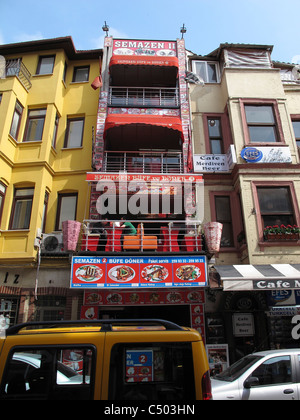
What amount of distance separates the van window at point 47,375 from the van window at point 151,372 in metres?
0.29

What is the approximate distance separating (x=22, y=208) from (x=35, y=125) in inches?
156

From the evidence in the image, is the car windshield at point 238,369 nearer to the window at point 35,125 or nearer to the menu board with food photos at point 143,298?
the menu board with food photos at point 143,298

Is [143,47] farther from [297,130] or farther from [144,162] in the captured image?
[297,130]

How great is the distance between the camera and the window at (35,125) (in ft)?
42.2

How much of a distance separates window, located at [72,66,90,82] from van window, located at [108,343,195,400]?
1456 cm

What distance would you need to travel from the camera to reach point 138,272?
9.68 m

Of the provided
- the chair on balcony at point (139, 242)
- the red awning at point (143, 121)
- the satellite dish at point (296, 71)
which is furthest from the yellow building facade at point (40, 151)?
the satellite dish at point (296, 71)

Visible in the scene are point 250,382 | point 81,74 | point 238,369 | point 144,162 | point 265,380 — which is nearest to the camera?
point 250,382

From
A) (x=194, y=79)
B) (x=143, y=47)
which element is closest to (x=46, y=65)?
(x=143, y=47)

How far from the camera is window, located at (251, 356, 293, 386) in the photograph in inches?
219

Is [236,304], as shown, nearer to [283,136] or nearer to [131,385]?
[283,136]

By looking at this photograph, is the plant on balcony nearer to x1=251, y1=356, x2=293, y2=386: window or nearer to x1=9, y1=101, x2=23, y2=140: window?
x1=251, y1=356, x2=293, y2=386: window

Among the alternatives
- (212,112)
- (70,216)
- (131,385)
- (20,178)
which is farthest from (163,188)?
(131,385)

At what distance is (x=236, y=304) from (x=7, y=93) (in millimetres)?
12395
